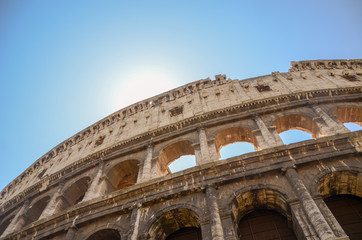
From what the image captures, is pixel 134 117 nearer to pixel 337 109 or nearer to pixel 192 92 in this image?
pixel 192 92

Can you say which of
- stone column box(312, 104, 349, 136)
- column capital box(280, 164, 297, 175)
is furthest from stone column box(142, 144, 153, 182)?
stone column box(312, 104, 349, 136)

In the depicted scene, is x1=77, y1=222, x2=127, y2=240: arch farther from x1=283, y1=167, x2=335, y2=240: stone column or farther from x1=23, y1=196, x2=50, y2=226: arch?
x1=283, y1=167, x2=335, y2=240: stone column

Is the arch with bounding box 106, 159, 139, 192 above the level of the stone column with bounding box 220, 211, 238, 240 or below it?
above

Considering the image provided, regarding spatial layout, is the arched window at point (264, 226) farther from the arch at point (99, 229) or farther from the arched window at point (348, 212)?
the arch at point (99, 229)

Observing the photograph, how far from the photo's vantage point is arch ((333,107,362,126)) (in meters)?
13.4

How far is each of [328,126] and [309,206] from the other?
5216mm

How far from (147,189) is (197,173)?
2000mm

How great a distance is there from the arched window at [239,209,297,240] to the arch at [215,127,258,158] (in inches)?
168

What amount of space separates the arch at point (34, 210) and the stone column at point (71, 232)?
532 centimetres

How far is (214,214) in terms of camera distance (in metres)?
8.13

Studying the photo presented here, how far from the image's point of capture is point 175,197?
9453 mm

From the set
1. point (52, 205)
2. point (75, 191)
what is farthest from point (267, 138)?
point (52, 205)

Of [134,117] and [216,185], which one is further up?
[134,117]

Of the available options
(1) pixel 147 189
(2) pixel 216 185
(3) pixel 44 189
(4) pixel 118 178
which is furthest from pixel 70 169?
(2) pixel 216 185
